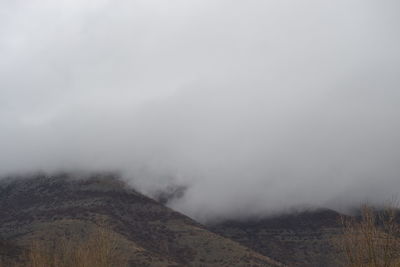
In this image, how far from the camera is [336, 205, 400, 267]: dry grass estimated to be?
93.5ft

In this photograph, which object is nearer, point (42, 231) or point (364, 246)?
point (364, 246)

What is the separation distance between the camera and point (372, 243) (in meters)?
29.0

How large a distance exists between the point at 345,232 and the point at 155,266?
151m

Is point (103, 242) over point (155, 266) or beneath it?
beneath

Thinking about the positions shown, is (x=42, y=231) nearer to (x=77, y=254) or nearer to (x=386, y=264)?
(x=77, y=254)

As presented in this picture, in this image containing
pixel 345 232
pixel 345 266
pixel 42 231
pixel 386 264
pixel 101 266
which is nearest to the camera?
pixel 386 264

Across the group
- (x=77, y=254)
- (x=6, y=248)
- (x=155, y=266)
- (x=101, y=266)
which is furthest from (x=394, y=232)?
(x=155, y=266)

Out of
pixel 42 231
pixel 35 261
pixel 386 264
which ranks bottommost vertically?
pixel 386 264

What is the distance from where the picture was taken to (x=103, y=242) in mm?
54094

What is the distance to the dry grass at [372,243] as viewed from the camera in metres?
28.5

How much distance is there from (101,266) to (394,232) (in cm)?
3373

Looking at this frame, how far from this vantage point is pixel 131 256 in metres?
176

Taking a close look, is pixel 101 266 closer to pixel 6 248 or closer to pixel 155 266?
pixel 6 248

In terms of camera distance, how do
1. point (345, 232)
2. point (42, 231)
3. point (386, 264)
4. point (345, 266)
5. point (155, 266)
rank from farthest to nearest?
point (42, 231) → point (155, 266) → point (345, 266) → point (345, 232) → point (386, 264)
